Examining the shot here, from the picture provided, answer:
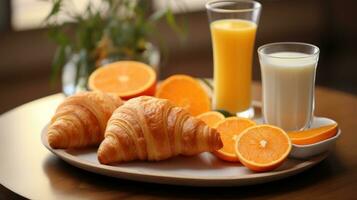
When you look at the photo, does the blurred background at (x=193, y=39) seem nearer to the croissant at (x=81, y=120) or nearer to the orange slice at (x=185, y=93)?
the orange slice at (x=185, y=93)

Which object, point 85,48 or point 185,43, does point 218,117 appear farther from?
point 185,43

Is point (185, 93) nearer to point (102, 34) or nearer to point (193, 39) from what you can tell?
point (102, 34)

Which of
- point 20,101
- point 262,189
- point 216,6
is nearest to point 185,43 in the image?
point 20,101

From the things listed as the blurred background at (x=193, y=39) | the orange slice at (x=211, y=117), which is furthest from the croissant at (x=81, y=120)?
the blurred background at (x=193, y=39)

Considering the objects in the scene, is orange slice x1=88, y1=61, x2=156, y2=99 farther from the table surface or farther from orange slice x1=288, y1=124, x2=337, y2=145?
orange slice x1=288, y1=124, x2=337, y2=145

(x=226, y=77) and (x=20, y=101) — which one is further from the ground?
(x=226, y=77)

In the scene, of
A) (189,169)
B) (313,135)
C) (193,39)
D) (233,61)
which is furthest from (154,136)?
(193,39)
